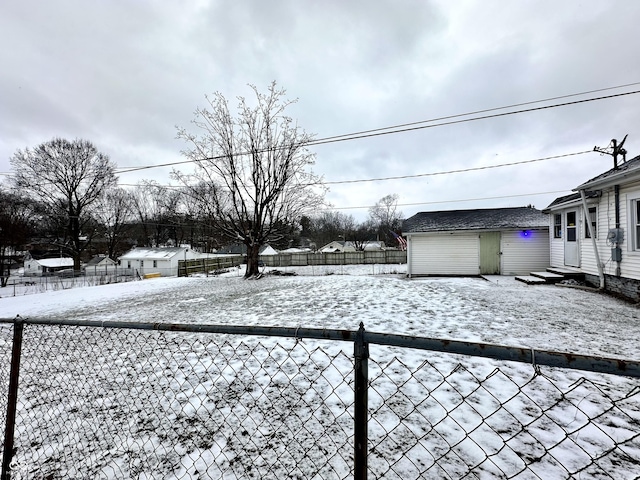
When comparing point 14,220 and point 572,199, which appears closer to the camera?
point 572,199

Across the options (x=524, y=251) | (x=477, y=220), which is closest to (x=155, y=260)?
(x=477, y=220)

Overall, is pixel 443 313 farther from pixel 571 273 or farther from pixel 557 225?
Answer: pixel 557 225

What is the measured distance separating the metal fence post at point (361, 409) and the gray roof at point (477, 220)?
43.5ft

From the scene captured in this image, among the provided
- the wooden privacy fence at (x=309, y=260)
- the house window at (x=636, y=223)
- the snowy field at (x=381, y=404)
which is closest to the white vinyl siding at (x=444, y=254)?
the house window at (x=636, y=223)

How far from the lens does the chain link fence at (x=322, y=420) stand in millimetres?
1664

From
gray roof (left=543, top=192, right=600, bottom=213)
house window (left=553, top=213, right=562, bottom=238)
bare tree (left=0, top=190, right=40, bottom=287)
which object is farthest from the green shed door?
bare tree (left=0, top=190, right=40, bottom=287)

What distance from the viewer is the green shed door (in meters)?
12.7

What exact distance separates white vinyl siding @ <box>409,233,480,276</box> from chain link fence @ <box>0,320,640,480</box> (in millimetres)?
10646

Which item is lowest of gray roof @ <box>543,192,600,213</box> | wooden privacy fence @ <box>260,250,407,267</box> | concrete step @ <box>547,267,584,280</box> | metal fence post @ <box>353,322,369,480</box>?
wooden privacy fence @ <box>260,250,407,267</box>

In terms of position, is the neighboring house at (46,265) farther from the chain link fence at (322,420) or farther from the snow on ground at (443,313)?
the chain link fence at (322,420)

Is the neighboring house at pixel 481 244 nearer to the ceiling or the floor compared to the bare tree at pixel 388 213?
nearer to the floor

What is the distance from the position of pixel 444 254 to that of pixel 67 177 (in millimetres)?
34034

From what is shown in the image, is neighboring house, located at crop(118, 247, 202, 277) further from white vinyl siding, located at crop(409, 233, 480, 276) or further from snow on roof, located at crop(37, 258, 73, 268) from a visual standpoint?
white vinyl siding, located at crop(409, 233, 480, 276)

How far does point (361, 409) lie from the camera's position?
1.14 metres
